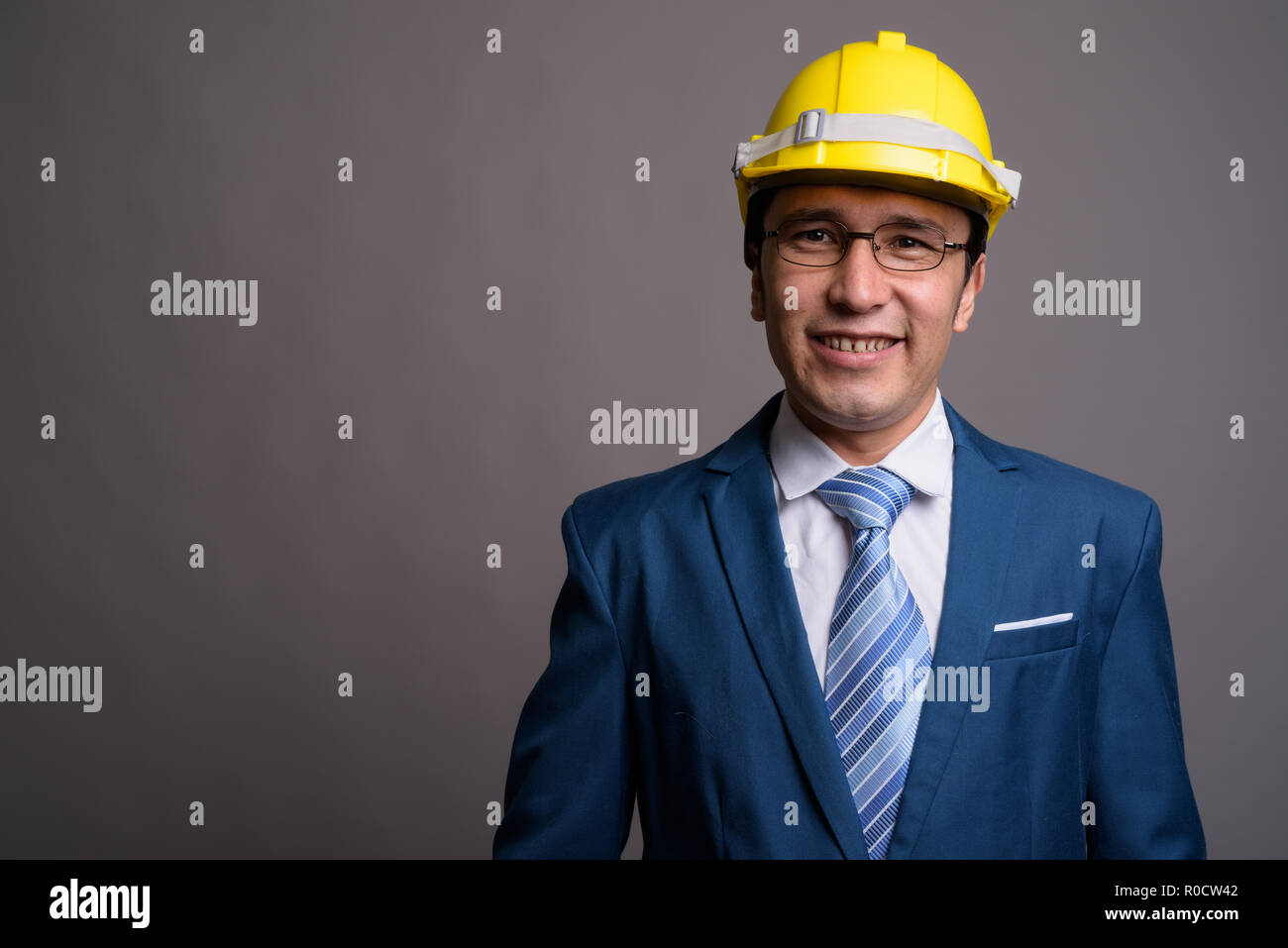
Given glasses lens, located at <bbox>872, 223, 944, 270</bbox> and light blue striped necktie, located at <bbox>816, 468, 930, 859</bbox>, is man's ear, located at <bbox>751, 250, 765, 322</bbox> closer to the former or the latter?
glasses lens, located at <bbox>872, 223, 944, 270</bbox>

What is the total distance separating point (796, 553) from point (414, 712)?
2.30 m

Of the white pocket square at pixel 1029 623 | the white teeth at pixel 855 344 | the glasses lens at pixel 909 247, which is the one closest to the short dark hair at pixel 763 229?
the glasses lens at pixel 909 247

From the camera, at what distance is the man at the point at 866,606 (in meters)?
1.97

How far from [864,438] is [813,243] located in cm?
37

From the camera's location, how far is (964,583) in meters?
2.03

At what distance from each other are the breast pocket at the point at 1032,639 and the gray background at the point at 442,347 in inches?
75.0

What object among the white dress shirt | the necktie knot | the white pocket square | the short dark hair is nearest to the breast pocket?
the white pocket square

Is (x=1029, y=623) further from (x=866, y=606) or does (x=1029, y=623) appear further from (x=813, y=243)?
(x=813, y=243)

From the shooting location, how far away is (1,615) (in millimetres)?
4141

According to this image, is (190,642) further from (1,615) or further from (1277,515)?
(1277,515)

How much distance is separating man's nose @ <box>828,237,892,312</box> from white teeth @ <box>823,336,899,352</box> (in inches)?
2.5

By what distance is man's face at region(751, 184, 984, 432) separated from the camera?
2027mm
